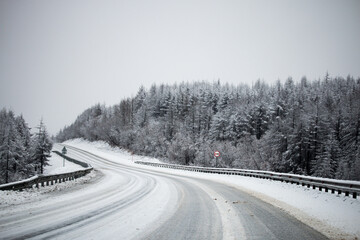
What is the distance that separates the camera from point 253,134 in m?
55.5

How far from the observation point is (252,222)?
22.1 ft

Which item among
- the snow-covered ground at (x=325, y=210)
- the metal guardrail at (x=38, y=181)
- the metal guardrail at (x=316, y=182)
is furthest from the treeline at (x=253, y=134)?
the metal guardrail at (x=38, y=181)

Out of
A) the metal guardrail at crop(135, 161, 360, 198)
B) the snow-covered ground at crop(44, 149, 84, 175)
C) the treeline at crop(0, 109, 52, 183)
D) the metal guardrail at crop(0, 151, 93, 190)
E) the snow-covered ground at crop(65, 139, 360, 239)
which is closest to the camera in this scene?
the snow-covered ground at crop(65, 139, 360, 239)

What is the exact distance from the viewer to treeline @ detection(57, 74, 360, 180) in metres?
37.1

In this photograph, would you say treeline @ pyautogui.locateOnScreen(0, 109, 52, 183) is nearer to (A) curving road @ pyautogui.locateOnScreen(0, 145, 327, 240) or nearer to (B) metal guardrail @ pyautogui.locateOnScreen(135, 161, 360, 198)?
(A) curving road @ pyautogui.locateOnScreen(0, 145, 327, 240)

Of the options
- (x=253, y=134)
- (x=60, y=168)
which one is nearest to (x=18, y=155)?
(x=60, y=168)

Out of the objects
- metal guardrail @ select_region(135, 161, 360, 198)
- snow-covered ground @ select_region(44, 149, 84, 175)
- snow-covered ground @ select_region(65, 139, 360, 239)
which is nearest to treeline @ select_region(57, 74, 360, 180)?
metal guardrail @ select_region(135, 161, 360, 198)

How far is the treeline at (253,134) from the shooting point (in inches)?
1459

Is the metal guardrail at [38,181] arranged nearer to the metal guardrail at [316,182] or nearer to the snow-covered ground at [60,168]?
the metal guardrail at [316,182]

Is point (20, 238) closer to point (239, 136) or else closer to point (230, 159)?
point (230, 159)

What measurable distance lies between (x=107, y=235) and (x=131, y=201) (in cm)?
453

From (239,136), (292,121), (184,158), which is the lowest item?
(184,158)

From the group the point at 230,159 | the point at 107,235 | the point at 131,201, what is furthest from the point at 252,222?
the point at 230,159

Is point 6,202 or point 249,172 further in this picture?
point 249,172
